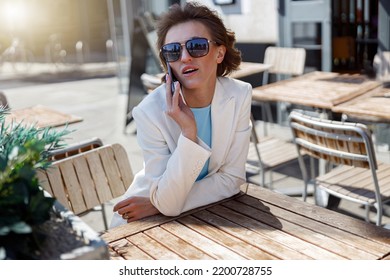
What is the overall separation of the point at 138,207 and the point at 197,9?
0.78 meters

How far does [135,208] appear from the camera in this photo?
177cm

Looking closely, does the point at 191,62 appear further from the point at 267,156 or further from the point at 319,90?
the point at 319,90

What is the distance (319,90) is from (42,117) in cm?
216

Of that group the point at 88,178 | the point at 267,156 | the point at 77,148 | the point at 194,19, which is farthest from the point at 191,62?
the point at 267,156

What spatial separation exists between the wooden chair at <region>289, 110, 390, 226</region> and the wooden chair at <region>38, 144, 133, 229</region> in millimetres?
1012

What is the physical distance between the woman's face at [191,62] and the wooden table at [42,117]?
1.80 metres

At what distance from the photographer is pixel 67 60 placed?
1552 cm

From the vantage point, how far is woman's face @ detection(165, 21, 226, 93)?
184 centimetres

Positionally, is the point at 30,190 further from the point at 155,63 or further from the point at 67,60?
the point at 67,60

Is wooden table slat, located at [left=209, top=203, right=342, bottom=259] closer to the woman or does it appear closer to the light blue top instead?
the woman

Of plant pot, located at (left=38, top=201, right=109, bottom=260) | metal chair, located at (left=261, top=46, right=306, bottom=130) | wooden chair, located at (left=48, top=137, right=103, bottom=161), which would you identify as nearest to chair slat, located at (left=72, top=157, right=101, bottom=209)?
wooden chair, located at (left=48, top=137, right=103, bottom=161)

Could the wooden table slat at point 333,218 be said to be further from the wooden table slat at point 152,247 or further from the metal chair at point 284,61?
the metal chair at point 284,61

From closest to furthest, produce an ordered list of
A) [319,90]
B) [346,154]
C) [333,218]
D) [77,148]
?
1. [333,218]
2. [77,148]
3. [346,154]
4. [319,90]

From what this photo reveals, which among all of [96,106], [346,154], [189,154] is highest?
[189,154]
